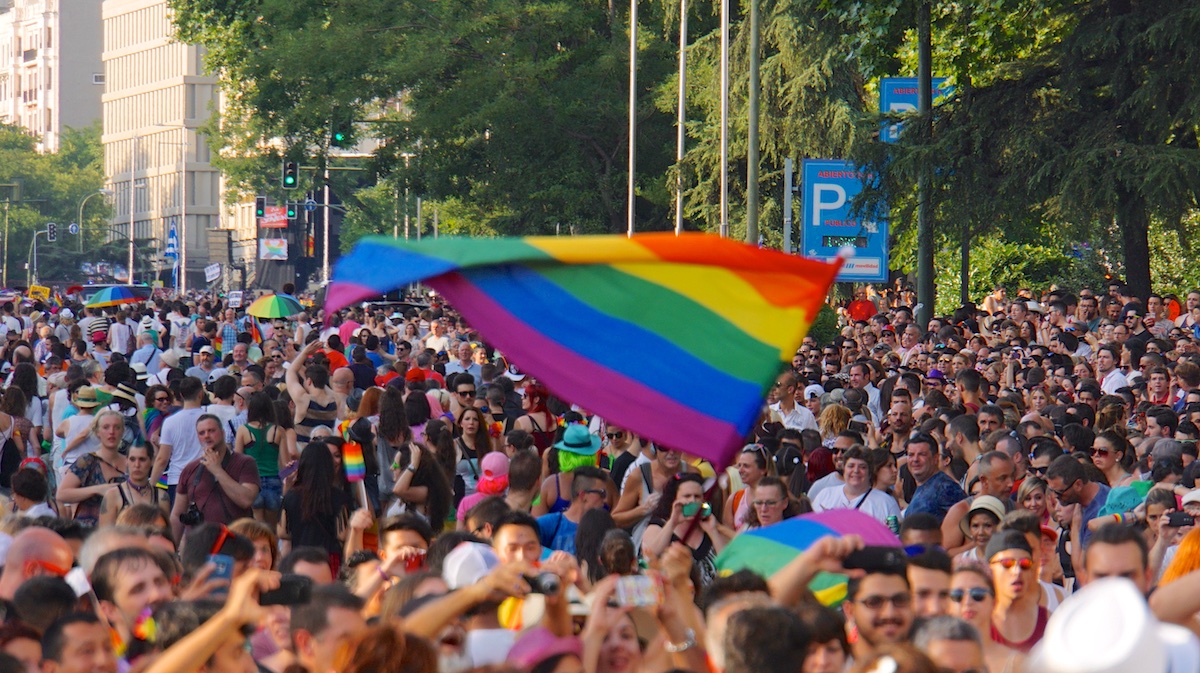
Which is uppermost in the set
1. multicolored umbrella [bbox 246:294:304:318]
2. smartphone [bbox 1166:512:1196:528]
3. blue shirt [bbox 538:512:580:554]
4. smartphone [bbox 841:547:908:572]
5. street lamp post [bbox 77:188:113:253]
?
street lamp post [bbox 77:188:113:253]

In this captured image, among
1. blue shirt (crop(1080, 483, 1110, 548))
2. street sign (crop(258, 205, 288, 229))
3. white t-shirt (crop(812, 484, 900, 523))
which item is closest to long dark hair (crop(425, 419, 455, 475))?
white t-shirt (crop(812, 484, 900, 523))

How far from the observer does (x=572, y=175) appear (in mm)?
46656

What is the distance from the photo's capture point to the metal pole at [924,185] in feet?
87.5

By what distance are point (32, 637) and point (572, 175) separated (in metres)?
40.4

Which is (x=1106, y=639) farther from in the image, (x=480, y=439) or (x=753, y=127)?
(x=753, y=127)

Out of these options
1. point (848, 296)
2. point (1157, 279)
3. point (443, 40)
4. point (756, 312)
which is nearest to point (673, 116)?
point (443, 40)

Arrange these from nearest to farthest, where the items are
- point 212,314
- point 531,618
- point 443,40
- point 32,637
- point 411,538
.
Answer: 1. point 32,637
2. point 531,618
3. point 411,538
4. point 212,314
5. point 443,40

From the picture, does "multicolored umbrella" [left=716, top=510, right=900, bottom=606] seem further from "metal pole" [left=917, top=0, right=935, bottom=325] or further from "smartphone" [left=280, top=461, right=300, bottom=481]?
"metal pole" [left=917, top=0, right=935, bottom=325]

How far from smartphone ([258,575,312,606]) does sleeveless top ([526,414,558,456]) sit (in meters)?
7.71

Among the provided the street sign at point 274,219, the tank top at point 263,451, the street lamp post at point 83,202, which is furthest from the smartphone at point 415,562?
the street lamp post at point 83,202

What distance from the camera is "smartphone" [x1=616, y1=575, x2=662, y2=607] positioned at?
21.5 feet

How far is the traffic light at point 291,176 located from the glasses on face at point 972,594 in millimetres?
36762

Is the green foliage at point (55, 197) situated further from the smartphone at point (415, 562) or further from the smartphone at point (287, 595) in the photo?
the smartphone at point (287, 595)

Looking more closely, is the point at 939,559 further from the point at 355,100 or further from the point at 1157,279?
the point at 355,100
